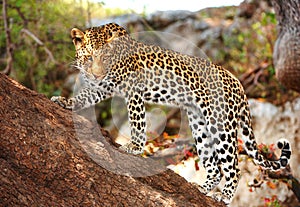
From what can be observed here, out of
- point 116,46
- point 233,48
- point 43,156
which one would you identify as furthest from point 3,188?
point 233,48

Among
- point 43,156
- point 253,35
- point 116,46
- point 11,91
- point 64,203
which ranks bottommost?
point 253,35

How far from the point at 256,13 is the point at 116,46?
29.6ft

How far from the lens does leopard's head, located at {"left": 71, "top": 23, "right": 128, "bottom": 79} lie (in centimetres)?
444

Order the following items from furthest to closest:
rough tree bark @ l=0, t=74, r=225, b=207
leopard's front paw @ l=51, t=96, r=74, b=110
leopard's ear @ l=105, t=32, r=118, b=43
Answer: leopard's front paw @ l=51, t=96, r=74, b=110 < leopard's ear @ l=105, t=32, r=118, b=43 < rough tree bark @ l=0, t=74, r=225, b=207

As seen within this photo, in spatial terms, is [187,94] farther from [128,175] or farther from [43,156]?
[43,156]

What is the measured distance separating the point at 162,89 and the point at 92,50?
2.31 feet

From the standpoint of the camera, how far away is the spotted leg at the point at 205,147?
505cm

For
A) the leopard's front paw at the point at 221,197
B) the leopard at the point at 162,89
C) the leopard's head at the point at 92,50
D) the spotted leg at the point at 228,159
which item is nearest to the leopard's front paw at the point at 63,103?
the leopard at the point at 162,89

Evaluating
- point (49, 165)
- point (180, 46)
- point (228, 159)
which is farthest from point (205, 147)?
point (180, 46)

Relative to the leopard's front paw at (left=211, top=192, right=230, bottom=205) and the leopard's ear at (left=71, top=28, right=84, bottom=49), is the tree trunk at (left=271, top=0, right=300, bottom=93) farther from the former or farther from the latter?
the leopard's ear at (left=71, top=28, right=84, bottom=49)

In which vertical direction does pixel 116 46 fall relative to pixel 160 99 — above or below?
above

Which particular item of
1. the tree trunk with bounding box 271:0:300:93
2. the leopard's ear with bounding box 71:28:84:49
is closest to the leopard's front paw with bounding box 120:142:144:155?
the leopard's ear with bounding box 71:28:84:49

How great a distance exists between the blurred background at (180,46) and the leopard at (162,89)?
4.17m

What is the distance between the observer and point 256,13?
12992 mm
